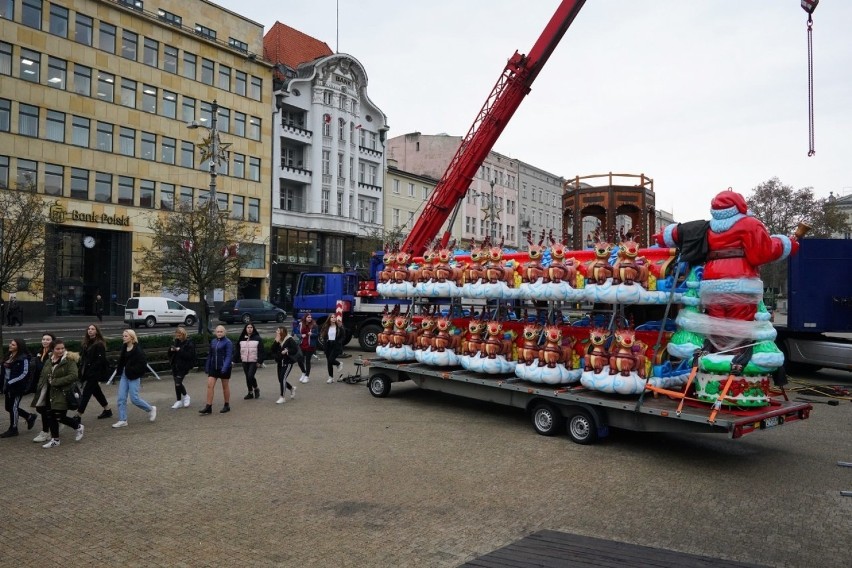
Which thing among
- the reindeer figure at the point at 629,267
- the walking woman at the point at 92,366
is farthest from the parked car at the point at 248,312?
the reindeer figure at the point at 629,267

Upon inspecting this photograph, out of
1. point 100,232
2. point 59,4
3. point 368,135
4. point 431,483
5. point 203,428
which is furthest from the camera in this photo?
point 368,135

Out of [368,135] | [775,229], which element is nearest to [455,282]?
[775,229]

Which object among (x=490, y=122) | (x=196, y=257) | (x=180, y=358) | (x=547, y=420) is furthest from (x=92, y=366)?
(x=490, y=122)

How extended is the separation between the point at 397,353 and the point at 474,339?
219 centimetres

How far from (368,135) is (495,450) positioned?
165 feet

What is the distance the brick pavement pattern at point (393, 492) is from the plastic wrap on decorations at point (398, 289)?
304 cm

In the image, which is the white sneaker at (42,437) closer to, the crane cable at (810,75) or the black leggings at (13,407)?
the black leggings at (13,407)

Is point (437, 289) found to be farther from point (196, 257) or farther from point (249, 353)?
point (196, 257)

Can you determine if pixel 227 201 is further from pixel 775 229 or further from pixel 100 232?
pixel 775 229

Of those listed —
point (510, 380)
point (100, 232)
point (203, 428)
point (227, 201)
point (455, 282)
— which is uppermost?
point (227, 201)

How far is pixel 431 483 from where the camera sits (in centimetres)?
767

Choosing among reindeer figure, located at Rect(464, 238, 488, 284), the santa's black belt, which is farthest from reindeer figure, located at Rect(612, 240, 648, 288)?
reindeer figure, located at Rect(464, 238, 488, 284)

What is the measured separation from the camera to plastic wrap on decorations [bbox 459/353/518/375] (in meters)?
11.4

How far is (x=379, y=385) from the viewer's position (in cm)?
1382
